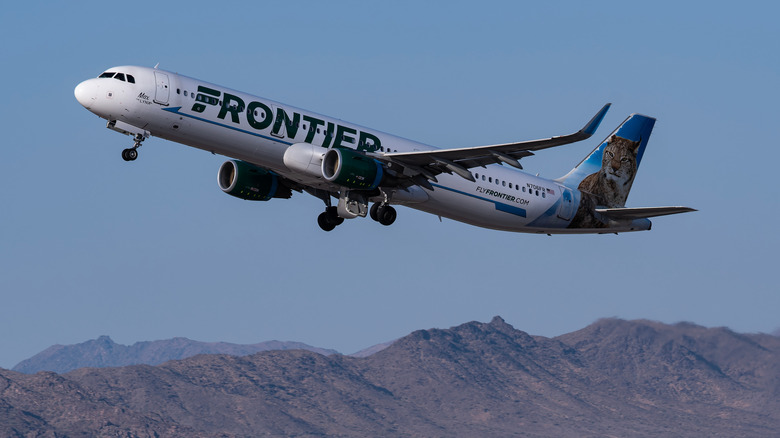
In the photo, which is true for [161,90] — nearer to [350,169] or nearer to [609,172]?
[350,169]

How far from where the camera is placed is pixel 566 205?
221ft

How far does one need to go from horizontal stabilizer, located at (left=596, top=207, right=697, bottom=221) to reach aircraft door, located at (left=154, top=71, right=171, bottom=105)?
88.1 feet

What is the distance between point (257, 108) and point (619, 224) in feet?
78.7

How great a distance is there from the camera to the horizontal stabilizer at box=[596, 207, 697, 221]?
62.4 meters

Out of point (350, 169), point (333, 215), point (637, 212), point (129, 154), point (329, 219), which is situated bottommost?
point (329, 219)

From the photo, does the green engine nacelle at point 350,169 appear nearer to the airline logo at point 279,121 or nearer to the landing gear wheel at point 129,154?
the airline logo at point 279,121

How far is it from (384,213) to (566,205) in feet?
41.1

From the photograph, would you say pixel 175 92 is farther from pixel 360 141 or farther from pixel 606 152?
pixel 606 152

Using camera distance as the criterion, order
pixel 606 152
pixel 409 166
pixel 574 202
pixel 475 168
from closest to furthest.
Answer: pixel 409 166 < pixel 475 168 < pixel 574 202 < pixel 606 152

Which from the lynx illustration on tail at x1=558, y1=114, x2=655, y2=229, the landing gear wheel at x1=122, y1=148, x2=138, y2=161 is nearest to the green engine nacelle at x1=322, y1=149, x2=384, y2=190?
the landing gear wheel at x1=122, y1=148, x2=138, y2=161

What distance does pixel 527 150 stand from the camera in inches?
2174

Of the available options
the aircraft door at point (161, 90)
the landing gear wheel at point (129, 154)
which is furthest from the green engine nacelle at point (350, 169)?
the landing gear wheel at point (129, 154)

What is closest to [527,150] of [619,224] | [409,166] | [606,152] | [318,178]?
[409,166]

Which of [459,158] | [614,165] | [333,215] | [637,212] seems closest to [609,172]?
[614,165]
